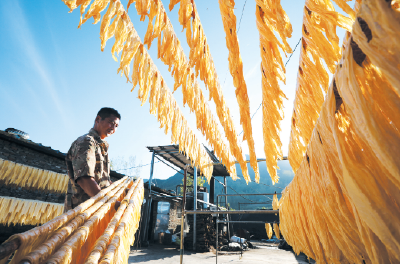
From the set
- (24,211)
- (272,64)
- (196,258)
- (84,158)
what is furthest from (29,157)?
(272,64)

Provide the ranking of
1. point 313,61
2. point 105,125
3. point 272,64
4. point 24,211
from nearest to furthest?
point 313,61, point 272,64, point 105,125, point 24,211

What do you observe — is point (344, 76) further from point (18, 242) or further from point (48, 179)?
point (48, 179)

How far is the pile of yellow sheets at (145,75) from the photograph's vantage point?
1366mm

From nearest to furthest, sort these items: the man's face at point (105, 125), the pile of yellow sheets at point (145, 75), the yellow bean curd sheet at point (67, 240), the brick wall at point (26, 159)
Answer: the yellow bean curd sheet at point (67, 240) < the pile of yellow sheets at point (145, 75) < the man's face at point (105, 125) < the brick wall at point (26, 159)

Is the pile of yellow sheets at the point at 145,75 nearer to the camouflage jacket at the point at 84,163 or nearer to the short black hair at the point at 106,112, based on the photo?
the short black hair at the point at 106,112

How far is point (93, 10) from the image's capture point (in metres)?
1.16

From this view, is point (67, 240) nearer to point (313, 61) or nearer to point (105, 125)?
point (313, 61)

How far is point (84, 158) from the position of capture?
1.48 metres

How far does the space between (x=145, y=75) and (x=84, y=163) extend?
1028 millimetres

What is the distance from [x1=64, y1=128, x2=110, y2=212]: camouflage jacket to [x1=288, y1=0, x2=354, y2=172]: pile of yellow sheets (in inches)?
58.5

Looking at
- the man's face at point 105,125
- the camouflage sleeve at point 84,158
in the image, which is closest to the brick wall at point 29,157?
the man's face at point 105,125

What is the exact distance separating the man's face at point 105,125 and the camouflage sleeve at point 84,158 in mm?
355

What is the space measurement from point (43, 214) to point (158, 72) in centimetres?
664

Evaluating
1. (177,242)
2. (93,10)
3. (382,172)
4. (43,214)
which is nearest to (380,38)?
(382,172)
